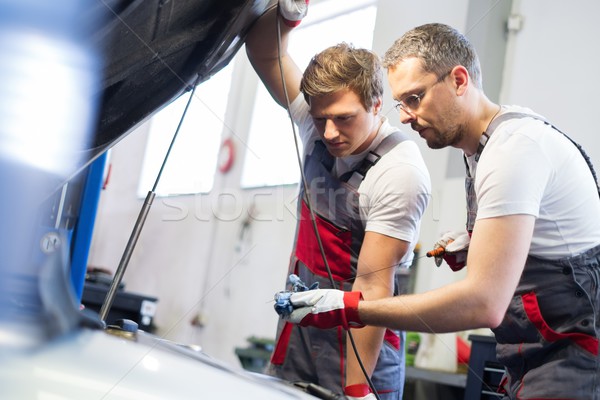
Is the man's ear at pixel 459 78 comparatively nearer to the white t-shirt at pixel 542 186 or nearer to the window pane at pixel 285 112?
the white t-shirt at pixel 542 186

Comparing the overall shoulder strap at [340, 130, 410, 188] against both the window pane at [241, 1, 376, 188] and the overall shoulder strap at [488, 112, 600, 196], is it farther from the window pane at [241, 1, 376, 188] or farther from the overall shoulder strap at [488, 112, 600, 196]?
the window pane at [241, 1, 376, 188]

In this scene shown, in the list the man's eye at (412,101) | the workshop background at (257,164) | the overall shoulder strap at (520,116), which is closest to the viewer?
the overall shoulder strap at (520,116)

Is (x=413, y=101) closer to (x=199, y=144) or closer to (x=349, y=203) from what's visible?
(x=349, y=203)

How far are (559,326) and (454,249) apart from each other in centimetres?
25

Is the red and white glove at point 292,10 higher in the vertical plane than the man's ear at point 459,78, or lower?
higher

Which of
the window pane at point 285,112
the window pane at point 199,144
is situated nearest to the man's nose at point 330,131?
the window pane at point 285,112

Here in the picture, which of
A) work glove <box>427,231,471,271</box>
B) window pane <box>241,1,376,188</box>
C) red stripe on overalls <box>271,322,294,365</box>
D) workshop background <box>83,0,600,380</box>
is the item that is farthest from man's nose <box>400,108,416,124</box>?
window pane <box>241,1,376,188</box>

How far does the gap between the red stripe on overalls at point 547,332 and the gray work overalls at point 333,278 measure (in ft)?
1.33

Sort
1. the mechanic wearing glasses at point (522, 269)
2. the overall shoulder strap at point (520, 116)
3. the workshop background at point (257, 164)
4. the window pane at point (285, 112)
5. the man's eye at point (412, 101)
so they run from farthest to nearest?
the window pane at point (285, 112)
the workshop background at point (257, 164)
the man's eye at point (412, 101)
the overall shoulder strap at point (520, 116)
the mechanic wearing glasses at point (522, 269)

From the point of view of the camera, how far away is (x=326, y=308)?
112cm

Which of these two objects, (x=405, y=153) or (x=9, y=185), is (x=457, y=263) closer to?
(x=405, y=153)

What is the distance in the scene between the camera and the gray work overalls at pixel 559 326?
3.67 feet

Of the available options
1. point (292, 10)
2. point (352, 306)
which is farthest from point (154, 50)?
point (352, 306)

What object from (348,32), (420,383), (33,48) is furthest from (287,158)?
(33,48)
